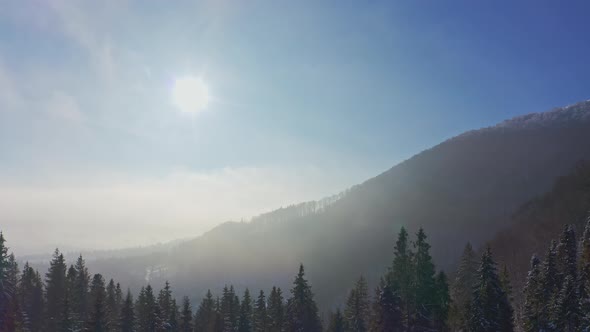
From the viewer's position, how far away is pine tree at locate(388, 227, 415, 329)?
3616cm

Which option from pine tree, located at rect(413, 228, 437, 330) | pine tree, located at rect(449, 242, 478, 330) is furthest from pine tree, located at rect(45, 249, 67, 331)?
pine tree, located at rect(449, 242, 478, 330)

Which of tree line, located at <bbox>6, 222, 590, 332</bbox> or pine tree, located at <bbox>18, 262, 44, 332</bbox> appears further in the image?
pine tree, located at <bbox>18, 262, 44, 332</bbox>

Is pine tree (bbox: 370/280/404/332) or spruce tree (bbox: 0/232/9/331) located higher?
spruce tree (bbox: 0/232/9/331)

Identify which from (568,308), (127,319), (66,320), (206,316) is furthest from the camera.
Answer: (206,316)

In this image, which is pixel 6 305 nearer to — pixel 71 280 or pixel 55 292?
pixel 55 292

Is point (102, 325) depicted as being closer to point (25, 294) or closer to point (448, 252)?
point (25, 294)

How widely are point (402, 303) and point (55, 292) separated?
5256 centimetres

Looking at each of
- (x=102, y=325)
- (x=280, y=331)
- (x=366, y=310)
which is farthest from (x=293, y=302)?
(x=102, y=325)

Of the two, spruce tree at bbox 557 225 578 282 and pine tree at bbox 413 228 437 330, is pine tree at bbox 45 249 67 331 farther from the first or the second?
spruce tree at bbox 557 225 578 282

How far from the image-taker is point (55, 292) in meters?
62.9

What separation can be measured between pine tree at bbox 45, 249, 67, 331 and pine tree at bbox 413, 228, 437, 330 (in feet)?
164

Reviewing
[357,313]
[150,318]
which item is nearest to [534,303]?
[357,313]

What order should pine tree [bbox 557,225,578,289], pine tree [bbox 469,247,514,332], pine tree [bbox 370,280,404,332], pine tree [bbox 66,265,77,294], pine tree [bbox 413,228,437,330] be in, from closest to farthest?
1. pine tree [bbox 413,228,437,330]
2. pine tree [bbox 370,280,404,332]
3. pine tree [bbox 469,247,514,332]
4. pine tree [bbox 557,225,578,289]
5. pine tree [bbox 66,265,77,294]

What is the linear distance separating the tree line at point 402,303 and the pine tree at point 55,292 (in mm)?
137
